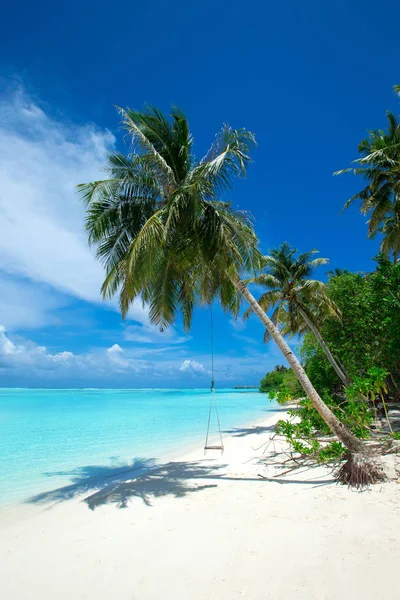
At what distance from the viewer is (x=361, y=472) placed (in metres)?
5.06

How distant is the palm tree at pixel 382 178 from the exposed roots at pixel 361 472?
1039cm

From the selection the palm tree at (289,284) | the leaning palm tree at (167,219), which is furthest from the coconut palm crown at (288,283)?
the leaning palm tree at (167,219)

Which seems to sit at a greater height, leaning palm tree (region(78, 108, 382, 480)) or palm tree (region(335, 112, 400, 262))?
palm tree (region(335, 112, 400, 262))

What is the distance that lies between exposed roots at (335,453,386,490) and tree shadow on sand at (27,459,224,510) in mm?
2296

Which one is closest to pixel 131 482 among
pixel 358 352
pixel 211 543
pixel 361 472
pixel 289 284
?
pixel 211 543

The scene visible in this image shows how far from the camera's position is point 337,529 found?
12.2 feet

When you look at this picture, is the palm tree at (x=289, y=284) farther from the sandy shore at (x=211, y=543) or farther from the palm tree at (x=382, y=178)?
the sandy shore at (x=211, y=543)

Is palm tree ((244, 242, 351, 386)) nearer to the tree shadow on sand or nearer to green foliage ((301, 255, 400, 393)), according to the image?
green foliage ((301, 255, 400, 393))

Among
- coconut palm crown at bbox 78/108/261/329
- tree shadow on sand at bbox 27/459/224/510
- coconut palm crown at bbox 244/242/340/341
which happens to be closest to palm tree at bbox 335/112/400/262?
coconut palm crown at bbox 244/242/340/341

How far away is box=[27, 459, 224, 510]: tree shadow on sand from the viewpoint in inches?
229

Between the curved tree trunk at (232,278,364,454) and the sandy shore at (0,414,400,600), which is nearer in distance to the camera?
the sandy shore at (0,414,400,600)

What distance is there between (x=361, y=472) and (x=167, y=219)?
5.33m

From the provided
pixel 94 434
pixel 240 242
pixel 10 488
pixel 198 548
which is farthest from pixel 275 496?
pixel 94 434

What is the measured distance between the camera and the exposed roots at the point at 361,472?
4.99 meters
